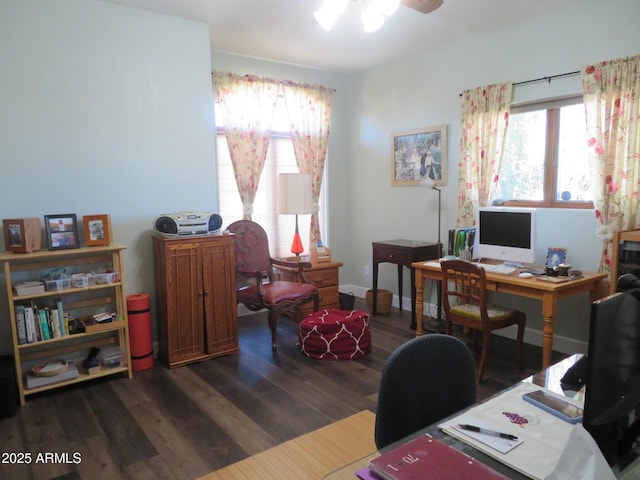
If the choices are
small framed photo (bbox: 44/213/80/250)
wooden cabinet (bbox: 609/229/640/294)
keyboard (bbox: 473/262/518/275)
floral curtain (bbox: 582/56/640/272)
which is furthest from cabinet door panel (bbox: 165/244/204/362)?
floral curtain (bbox: 582/56/640/272)

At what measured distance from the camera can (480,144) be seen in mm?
3906

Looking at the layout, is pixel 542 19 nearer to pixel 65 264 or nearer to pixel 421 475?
pixel 421 475

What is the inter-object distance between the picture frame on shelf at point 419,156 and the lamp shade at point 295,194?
1085mm

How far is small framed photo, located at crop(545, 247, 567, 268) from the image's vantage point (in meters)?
3.32

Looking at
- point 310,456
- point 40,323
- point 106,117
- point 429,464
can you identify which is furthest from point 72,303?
point 429,464

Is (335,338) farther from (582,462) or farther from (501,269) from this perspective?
(582,462)

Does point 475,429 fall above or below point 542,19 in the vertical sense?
below

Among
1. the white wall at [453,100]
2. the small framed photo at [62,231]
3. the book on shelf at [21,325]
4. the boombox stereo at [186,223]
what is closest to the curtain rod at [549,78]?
the white wall at [453,100]

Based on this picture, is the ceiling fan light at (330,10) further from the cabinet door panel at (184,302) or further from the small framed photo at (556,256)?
the small framed photo at (556,256)

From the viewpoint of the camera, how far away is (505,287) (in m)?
3.16

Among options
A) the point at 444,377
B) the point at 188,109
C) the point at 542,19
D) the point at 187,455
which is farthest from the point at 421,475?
the point at 542,19

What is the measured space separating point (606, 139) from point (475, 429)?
9.29 ft

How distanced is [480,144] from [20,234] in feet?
11.6

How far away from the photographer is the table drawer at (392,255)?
425cm
